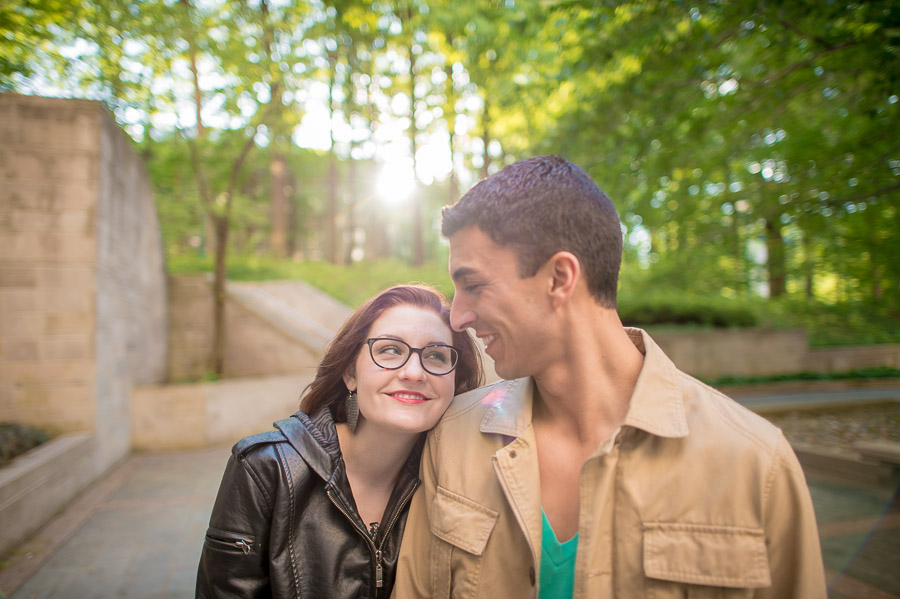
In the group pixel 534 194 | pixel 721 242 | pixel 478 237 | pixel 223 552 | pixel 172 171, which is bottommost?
pixel 223 552

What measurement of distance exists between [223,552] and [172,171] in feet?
47.3

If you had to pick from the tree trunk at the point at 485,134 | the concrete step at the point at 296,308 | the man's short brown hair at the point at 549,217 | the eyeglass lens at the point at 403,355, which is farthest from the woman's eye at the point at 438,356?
the tree trunk at the point at 485,134

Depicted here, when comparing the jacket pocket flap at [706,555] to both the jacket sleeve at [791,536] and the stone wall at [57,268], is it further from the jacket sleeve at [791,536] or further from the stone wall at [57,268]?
the stone wall at [57,268]

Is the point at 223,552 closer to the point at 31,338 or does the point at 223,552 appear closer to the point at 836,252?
the point at 31,338

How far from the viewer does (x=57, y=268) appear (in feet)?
20.8

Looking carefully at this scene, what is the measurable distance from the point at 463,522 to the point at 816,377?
1406 centimetres

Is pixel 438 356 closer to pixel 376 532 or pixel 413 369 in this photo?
pixel 413 369

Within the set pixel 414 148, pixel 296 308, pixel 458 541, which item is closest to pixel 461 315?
pixel 458 541

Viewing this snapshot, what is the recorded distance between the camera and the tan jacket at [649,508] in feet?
4.82

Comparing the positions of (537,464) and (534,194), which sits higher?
(534,194)

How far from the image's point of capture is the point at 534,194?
170 centimetres

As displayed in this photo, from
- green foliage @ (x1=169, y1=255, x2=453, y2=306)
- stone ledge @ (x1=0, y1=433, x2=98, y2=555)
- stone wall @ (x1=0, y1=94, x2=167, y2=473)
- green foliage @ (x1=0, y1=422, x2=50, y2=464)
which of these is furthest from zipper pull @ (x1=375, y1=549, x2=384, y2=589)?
green foliage @ (x1=169, y1=255, x2=453, y2=306)

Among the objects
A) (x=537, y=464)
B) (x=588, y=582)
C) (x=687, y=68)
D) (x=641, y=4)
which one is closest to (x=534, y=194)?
(x=537, y=464)

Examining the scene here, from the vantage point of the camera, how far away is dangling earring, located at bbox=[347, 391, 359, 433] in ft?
7.73
